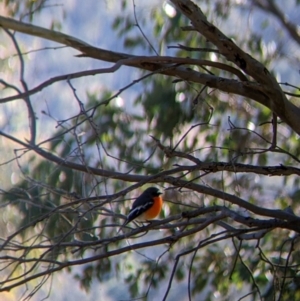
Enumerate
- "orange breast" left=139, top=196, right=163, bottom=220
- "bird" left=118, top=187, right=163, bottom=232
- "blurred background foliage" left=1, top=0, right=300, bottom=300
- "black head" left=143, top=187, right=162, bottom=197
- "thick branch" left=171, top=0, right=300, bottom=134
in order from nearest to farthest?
"thick branch" left=171, top=0, right=300, bottom=134 < "bird" left=118, top=187, right=163, bottom=232 < "orange breast" left=139, top=196, right=163, bottom=220 < "black head" left=143, top=187, right=162, bottom=197 < "blurred background foliage" left=1, top=0, right=300, bottom=300

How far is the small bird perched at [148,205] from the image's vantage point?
694 centimetres

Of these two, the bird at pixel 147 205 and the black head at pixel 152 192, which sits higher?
the black head at pixel 152 192

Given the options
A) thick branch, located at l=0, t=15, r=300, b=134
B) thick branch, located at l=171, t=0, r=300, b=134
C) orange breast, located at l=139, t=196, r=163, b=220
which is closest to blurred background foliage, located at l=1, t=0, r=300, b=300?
orange breast, located at l=139, t=196, r=163, b=220

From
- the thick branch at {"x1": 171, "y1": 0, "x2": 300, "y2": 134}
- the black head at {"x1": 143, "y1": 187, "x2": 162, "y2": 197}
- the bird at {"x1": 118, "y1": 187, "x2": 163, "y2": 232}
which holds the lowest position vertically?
the thick branch at {"x1": 171, "y1": 0, "x2": 300, "y2": 134}

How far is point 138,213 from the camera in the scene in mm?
6793

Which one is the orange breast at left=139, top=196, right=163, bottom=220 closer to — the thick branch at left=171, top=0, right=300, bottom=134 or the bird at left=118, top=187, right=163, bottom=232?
the bird at left=118, top=187, right=163, bottom=232

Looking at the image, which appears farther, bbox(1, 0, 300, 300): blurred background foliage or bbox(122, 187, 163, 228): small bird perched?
bbox(1, 0, 300, 300): blurred background foliage

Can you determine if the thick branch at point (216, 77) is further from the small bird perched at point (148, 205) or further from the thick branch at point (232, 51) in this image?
the small bird perched at point (148, 205)

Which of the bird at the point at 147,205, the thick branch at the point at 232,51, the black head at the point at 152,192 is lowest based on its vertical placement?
the thick branch at the point at 232,51

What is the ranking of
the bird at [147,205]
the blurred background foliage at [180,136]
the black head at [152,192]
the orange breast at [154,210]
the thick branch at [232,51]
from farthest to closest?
the blurred background foliage at [180,136] < the black head at [152,192] < the orange breast at [154,210] < the bird at [147,205] < the thick branch at [232,51]

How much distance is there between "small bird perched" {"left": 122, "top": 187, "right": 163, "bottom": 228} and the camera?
6941 mm

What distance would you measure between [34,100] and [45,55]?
2.07 metres

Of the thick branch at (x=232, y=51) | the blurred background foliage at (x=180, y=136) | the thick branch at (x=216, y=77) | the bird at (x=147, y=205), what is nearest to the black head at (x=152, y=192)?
the bird at (x=147, y=205)

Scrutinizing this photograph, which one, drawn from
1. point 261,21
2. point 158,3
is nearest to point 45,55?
point 158,3
